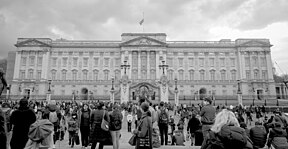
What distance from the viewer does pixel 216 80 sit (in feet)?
199

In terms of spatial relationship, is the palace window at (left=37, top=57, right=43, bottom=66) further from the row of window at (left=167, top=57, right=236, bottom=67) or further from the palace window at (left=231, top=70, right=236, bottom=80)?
the palace window at (left=231, top=70, right=236, bottom=80)

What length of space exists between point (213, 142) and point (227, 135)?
11.7 inches

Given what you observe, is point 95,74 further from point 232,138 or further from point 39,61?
point 232,138

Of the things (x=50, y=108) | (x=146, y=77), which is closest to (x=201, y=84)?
(x=146, y=77)

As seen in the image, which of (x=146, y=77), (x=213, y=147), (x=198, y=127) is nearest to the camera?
(x=213, y=147)

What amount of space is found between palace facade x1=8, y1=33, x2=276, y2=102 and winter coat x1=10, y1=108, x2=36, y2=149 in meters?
52.4

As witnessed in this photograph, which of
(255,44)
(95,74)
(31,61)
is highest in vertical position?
(255,44)

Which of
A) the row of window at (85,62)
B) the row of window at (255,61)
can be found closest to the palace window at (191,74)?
the row of window at (255,61)

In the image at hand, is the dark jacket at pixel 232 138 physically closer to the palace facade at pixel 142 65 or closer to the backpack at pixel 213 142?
the backpack at pixel 213 142

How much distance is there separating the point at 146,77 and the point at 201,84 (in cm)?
1639

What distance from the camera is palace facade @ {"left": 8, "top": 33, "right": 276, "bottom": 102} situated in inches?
2330

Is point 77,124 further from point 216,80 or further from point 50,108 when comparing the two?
point 216,80

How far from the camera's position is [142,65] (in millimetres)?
60469

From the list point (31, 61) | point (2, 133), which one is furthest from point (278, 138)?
point (31, 61)
